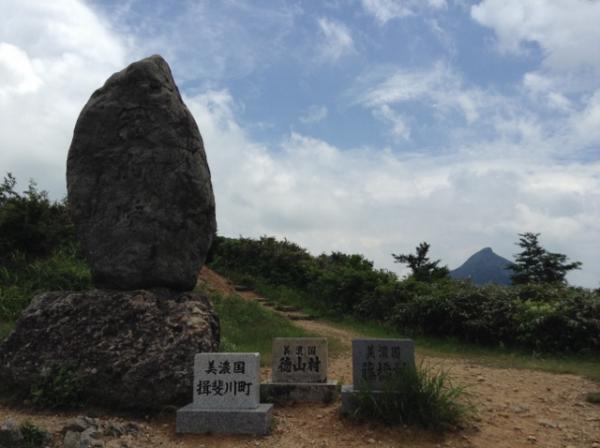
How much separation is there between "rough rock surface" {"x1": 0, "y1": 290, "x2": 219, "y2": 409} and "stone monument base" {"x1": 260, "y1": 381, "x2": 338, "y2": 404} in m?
1.01

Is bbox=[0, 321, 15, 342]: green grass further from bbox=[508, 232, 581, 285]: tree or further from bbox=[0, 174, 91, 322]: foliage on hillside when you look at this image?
bbox=[508, 232, 581, 285]: tree

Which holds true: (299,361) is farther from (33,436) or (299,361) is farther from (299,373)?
(33,436)

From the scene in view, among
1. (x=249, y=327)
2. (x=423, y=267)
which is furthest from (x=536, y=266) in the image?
(x=249, y=327)

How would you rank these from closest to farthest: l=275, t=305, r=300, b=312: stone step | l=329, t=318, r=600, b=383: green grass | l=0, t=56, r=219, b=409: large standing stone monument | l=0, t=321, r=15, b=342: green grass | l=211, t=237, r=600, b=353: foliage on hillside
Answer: l=0, t=56, r=219, b=409: large standing stone monument
l=0, t=321, r=15, b=342: green grass
l=329, t=318, r=600, b=383: green grass
l=211, t=237, r=600, b=353: foliage on hillside
l=275, t=305, r=300, b=312: stone step

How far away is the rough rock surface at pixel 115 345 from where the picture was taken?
6.30m

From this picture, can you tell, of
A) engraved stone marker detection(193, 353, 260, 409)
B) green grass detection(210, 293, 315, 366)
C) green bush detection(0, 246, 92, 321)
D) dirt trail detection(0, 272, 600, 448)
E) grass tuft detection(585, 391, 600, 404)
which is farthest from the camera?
green bush detection(0, 246, 92, 321)

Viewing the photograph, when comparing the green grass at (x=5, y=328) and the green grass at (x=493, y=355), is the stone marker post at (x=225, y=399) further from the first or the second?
the green grass at (x=493, y=355)

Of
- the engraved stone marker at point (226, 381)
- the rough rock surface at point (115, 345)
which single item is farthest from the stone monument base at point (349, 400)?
the rough rock surface at point (115, 345)

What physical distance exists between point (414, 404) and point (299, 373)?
2076 mm

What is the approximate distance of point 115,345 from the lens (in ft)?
21.5

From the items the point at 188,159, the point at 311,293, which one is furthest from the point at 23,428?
the point at 311,293

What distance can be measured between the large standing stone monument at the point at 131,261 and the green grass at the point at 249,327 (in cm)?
268

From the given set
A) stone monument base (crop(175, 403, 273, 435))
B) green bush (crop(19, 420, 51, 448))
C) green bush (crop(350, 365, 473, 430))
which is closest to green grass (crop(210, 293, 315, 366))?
stone monument base (crop(175, 403, 273, 435))

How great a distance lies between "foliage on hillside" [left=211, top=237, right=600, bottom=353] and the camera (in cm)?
1155
